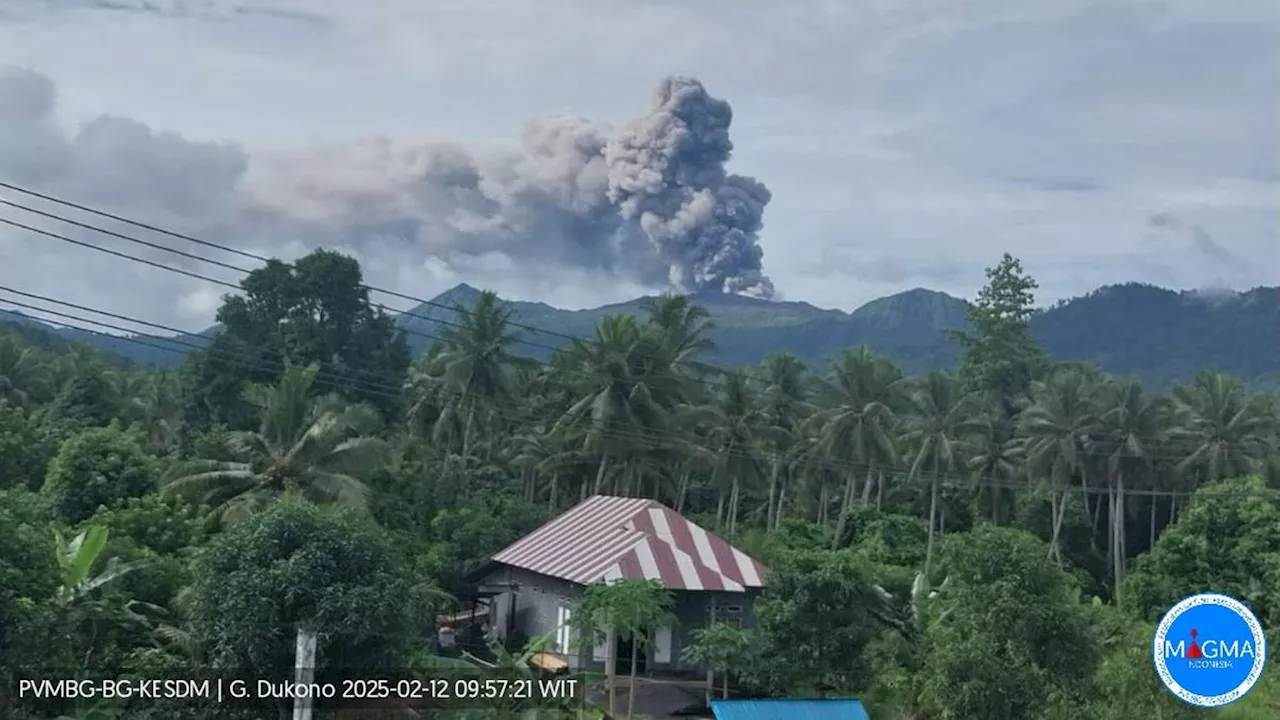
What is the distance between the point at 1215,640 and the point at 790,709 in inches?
283

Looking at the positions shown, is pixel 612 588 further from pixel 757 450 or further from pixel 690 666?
pixel 757 450

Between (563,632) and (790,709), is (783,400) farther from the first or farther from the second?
(790,709)

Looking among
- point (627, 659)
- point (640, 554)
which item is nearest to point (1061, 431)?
point (627, 659)

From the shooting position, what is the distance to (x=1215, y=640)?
1245cm

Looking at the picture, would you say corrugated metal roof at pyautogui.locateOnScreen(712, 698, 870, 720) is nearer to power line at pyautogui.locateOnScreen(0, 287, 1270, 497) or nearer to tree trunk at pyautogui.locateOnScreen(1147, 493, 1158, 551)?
power line at pyautogui.locateOnScreen(0, 287, 1270, 497)

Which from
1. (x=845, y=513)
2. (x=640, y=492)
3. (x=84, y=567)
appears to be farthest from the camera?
(x=845, y=513)

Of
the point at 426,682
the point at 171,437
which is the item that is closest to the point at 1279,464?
the point at 426,682

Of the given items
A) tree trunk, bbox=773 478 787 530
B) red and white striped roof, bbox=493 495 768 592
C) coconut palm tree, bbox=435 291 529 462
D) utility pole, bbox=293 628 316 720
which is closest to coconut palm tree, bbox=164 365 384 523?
red and white striped roof, bbox=493 495 768 592

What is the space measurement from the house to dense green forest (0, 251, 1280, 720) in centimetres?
148

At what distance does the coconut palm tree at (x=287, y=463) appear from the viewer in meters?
24.5

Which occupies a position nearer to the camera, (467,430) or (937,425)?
(467,430)

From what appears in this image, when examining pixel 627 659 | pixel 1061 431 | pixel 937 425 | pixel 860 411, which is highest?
pixel 860 411

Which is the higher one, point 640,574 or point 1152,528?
point 1152,528

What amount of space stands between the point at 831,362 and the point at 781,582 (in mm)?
24590
